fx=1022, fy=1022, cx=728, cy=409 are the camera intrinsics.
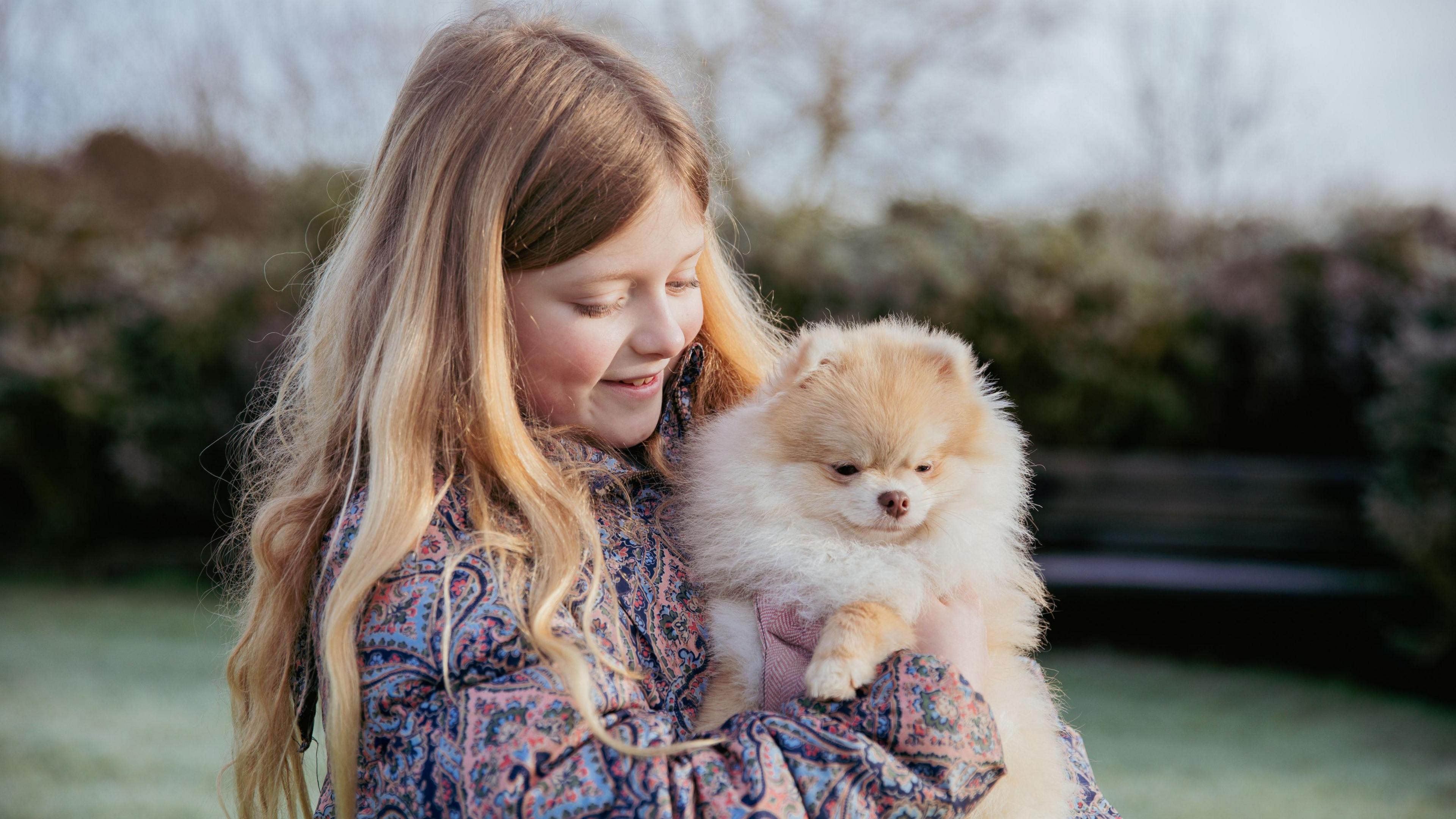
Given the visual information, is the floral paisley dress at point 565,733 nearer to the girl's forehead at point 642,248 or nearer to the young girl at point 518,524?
the young girl at point 518,524

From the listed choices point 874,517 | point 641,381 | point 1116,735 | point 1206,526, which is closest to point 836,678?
point 874,517

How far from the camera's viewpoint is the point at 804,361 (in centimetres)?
197


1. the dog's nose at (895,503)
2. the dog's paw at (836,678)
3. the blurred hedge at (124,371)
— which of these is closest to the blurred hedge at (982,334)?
the blurred hedge at (124,371)

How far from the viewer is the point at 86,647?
6453 millimetres

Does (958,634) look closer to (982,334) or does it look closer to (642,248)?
(642,248)

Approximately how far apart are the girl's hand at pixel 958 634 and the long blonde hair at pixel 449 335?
569mm

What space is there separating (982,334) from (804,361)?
4.77 metres

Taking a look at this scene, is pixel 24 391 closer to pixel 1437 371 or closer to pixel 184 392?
pixel 184 392

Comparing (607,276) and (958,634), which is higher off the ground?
(607,276)

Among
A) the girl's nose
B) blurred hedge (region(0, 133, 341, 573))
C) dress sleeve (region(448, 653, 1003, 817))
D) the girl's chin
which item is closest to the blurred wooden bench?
the girl's chin

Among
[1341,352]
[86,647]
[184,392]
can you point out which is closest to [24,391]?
[184,392]

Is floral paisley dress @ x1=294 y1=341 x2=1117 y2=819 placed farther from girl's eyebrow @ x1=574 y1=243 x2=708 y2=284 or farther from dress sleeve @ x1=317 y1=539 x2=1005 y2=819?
girl's eyebrow @ x1=574 y1=243 x2=708 y2=284

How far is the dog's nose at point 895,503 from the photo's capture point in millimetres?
1813

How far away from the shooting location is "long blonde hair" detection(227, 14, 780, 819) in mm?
1515
